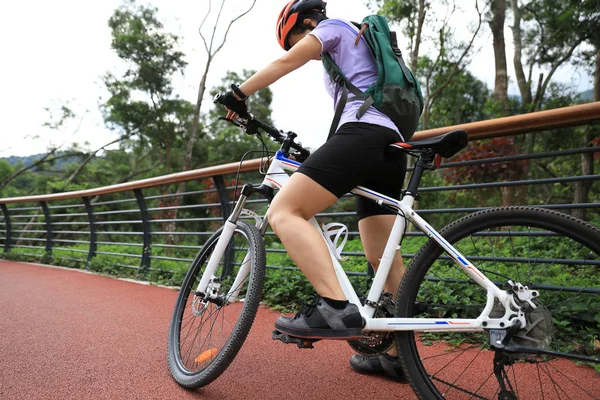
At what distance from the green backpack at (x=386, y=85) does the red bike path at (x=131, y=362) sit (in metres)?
1.08

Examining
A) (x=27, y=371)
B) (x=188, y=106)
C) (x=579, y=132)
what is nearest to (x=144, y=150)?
(x=188, y=106)

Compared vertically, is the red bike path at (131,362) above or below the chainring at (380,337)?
below

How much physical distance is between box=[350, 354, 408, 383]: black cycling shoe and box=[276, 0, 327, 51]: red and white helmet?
4.61 feet

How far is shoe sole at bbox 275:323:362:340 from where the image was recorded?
1.43 metres

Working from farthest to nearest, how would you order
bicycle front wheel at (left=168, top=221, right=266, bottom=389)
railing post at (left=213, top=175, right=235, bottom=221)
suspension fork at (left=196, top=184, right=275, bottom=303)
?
1. railing post at (left=213, top=175, right=235, bottom=221)
2. suspension fork at (left=196, top=184, right=275, bottom=303)
3. bicycle front wheel at (left=168, top=221, right=266, bottom=389)

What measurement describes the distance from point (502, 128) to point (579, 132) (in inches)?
402

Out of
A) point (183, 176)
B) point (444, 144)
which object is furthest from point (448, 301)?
point (183, 176)

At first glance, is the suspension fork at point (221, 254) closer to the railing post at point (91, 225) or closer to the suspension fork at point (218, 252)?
the suspension fork at point (218, 252)

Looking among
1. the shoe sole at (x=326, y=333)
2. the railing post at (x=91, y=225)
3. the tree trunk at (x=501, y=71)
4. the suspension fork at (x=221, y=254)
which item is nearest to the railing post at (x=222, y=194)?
the suspension fork at (x=221, y=254)

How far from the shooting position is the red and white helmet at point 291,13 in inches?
67.5

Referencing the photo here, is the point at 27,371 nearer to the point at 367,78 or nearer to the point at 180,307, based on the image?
the point at 180,307

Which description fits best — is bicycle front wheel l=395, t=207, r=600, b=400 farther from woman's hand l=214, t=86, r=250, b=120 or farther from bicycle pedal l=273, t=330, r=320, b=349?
woman's hand l=214, t=86, r=250, b=120

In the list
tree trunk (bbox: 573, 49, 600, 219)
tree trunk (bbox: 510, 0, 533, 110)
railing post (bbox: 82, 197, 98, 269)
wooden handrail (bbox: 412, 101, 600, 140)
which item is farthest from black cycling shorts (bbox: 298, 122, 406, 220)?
tree trunk (bbox: 510, 0, 533, 110)

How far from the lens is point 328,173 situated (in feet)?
4.96
